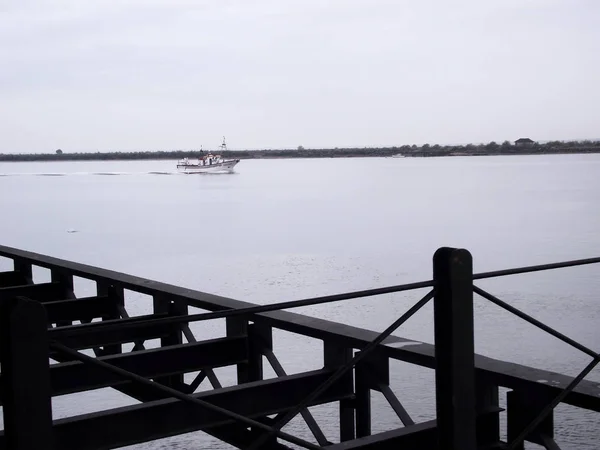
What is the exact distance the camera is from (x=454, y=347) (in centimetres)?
409

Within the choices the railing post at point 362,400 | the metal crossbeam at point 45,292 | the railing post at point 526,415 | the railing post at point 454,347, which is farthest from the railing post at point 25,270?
the railing post at point 454,347

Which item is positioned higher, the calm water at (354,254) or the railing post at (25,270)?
the railing post at (25,270)

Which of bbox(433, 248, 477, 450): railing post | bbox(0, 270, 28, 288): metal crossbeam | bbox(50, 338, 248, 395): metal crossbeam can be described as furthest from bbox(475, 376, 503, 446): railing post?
bbox(0, 270, 28, 288): metal crossbeam

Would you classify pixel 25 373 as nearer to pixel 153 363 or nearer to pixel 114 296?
pixel 153 363

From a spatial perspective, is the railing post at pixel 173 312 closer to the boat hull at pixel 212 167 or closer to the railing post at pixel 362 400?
the railing post at pixel 362 400

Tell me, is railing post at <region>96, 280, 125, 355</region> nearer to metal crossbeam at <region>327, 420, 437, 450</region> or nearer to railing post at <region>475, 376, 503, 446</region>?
metal crossbeam at <region>327, 420, 437, 450</region>

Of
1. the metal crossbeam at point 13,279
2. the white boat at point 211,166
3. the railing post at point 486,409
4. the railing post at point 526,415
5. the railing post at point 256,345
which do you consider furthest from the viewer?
the white boat at point 211,166

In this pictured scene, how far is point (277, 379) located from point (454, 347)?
160cm

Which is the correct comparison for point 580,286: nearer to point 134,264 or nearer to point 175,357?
point 134,264

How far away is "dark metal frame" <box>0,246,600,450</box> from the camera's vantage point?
10.4ft

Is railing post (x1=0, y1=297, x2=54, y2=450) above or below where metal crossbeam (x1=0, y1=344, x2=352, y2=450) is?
above

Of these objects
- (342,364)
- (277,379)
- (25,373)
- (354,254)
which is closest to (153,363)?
(277,379)

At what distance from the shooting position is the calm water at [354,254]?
15322 mm

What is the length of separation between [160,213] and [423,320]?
49184 mm
